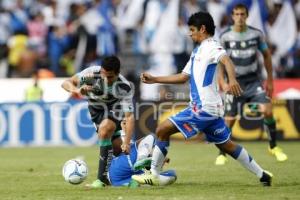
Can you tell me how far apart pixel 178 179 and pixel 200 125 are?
1.70m

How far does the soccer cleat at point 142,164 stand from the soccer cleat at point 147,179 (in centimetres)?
16

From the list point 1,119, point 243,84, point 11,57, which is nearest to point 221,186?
point 243,84

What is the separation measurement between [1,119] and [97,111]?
8.85 metres

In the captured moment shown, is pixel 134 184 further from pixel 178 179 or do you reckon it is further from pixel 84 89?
pixel 84 89

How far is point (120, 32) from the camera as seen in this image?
971 inches

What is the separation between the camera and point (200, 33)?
1085cm

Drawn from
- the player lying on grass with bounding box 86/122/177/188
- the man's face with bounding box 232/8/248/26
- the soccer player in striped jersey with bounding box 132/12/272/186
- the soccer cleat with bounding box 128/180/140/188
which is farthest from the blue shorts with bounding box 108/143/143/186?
the man's face with bounding box 232/8/248/26

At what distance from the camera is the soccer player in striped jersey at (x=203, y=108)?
10.8 metres

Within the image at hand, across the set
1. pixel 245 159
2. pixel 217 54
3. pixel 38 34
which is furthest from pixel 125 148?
pixel 38 34

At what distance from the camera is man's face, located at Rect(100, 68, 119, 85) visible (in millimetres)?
11062

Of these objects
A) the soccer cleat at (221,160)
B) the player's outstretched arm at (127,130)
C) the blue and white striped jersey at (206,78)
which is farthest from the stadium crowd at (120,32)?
the blue and white striped jersey at (206,78)

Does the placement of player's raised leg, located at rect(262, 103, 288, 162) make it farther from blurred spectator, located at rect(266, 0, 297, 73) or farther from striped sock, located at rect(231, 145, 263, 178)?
blurred spectator, located at rect(266, 0, 297, 73)

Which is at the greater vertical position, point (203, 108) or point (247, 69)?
point (247, 69)

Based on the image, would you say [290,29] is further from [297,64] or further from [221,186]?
[221,186]
